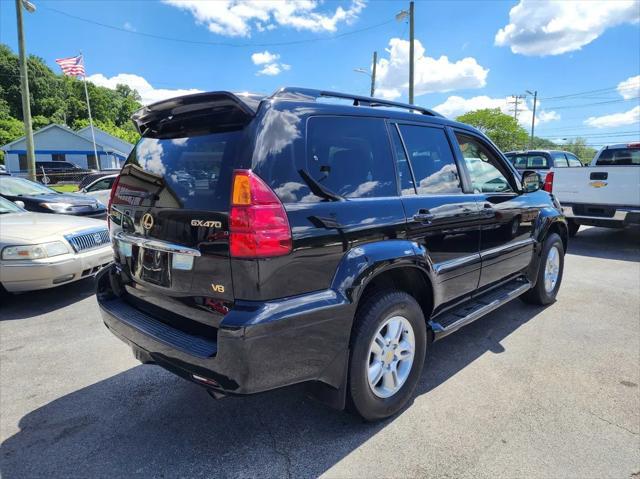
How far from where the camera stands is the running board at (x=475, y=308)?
9.79 feet

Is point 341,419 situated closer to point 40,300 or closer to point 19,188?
point 40,300

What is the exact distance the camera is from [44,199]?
7.52 m

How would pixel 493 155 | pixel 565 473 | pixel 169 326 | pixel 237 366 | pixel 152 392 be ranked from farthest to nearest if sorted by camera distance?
pixel 493 155, pixel 152 392, pixel 169 326, pixel 565 473, pixel 237 366

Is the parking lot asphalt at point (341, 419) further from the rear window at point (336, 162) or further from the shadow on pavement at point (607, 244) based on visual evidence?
the shadow on pavement at point (607, 244)

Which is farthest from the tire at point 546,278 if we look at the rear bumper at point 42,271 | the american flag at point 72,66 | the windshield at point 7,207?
the american flag at point 72,66

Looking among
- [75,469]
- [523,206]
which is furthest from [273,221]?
[523,206]

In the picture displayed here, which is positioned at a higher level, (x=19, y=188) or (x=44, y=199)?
(x=19, y=188)

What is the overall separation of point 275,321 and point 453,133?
235cm

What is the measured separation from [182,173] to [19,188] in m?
7.43

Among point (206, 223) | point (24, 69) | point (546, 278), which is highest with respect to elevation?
point (24, 69)

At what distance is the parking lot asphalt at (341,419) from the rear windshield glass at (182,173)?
140cm

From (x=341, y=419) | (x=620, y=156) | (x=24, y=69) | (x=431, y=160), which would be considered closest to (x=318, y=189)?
(x=431, y=160)

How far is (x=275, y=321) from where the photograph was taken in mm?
1924

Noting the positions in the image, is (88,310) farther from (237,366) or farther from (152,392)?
(237,366)
